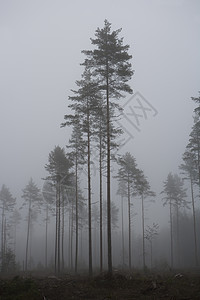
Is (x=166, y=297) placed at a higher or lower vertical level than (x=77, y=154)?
lower

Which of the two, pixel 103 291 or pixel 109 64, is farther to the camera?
pixel 109 64

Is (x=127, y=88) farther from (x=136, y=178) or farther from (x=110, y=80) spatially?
(x=136, y=178)

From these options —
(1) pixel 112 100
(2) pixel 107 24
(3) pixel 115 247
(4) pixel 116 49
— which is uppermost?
(2) pixel 107 24

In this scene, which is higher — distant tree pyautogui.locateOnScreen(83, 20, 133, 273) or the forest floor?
distant tree pyautogui.locateOnScreen(83, 20, 133, 273)

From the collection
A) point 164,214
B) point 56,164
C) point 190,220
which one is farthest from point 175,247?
point 164,214

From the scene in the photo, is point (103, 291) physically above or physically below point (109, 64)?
below

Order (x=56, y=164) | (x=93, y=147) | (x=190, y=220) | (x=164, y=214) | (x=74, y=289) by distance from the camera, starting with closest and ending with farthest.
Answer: (x=74, y=289), (x=93, y=147), (x=56, y=164), (x=190, y=220), (x=164, y=214)

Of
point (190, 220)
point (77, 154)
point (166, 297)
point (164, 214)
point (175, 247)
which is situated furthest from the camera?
point (164, 214)

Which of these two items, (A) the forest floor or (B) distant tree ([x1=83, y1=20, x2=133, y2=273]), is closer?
(A) the forest floor

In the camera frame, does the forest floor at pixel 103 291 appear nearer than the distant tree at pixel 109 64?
Yes

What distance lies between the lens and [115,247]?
58.8 meters

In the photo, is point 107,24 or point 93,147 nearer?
point 107,24

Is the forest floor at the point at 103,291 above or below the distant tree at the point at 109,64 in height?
below

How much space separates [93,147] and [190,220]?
3314 cm
